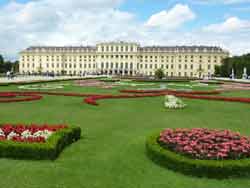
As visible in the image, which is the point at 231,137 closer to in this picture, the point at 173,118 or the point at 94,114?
the point at 173,118

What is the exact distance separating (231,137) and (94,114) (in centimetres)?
476

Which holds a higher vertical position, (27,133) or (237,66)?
(237,66)

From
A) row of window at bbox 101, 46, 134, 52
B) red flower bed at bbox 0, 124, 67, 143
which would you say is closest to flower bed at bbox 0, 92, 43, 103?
→ red flower bed at bbox 0, 124, 67, 143

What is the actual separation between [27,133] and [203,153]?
9.55 feet

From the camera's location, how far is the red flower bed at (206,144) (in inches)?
160

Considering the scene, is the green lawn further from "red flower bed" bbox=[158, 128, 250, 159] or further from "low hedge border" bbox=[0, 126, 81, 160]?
"red flower bed" bbox=[158, 128, 250, 159]

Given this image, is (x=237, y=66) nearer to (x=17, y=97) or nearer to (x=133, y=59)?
(x=133, y=59)

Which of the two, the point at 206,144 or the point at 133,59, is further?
the point at 133,59

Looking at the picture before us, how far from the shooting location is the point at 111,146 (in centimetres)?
535

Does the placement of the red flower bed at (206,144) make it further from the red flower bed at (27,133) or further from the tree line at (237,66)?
the tree line at (237,66)

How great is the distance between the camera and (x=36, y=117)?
26.4 ft

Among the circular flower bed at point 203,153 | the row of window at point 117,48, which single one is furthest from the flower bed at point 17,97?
the row of window at point 117,48

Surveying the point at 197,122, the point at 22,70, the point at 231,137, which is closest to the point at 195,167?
the point at 231,137

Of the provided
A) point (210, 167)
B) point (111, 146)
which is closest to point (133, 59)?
point (111, 146)
